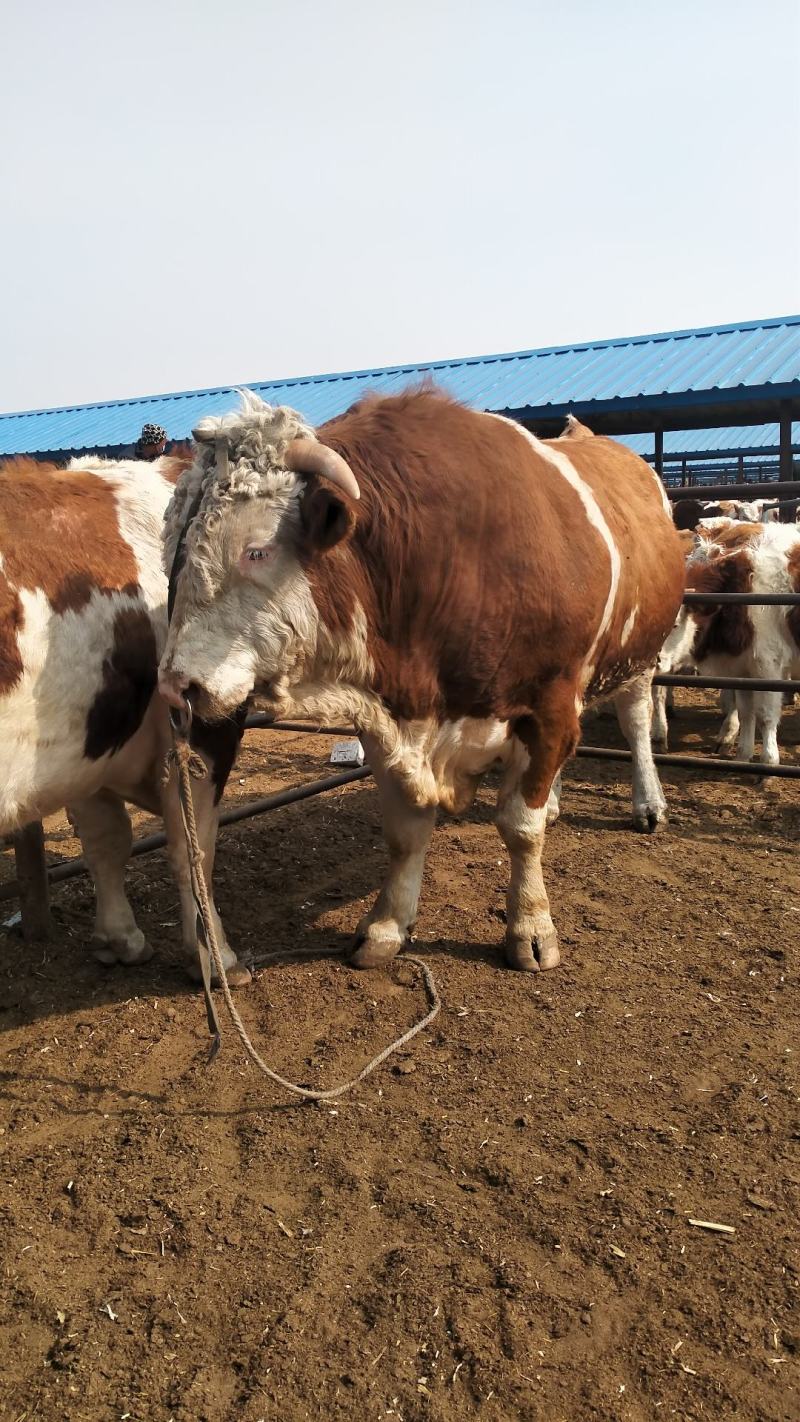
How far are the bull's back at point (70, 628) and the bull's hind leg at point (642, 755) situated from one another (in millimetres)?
3035

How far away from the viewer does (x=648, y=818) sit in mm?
5586

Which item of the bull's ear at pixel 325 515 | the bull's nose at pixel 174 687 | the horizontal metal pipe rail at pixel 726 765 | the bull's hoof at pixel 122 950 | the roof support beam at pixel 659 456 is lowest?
the horizontal metal pipe rail at pixel 726 765

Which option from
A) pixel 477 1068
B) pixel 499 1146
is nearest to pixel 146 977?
pixel 477 1068

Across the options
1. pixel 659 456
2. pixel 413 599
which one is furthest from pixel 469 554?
pixel 659 456

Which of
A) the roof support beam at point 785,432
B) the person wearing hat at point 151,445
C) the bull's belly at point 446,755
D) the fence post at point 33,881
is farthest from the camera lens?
the roof support beam at point 785,432

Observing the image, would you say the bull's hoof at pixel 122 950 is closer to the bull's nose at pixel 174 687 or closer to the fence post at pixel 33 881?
the fence post at pixel 33 881

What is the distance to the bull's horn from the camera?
2.91 meters

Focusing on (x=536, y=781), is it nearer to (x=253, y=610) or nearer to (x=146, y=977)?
(x=253, y=610)

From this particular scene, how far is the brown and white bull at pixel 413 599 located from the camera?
2.93 meters

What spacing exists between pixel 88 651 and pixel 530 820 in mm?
1746

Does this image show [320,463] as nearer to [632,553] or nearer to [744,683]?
[632,553]

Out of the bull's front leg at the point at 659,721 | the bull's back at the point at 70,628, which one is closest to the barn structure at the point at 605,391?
the bull's front leg at the point at 659,721

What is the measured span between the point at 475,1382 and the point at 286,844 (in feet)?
11.6

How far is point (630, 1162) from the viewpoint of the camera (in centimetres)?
266
